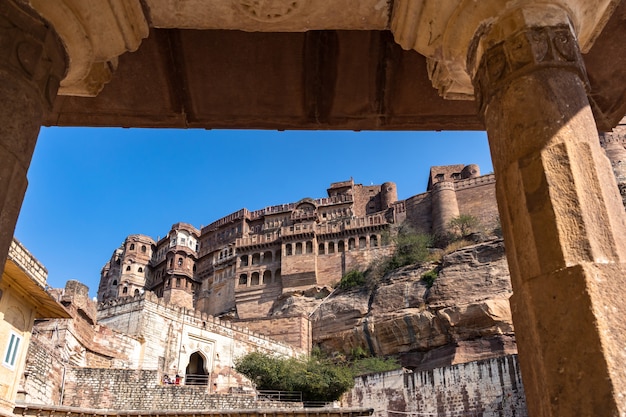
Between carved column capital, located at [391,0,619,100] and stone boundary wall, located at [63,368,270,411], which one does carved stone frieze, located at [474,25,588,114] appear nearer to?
carved column capital, located at [391,0,619,100]

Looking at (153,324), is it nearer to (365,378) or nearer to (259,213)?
(365,378)

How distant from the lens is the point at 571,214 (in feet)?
6.34

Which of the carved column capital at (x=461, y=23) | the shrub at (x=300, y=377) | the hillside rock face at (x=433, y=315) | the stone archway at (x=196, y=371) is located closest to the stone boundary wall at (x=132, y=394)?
the shrub at (x=300, y=377)

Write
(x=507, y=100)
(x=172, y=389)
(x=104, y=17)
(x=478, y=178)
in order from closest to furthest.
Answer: (x=507, y=100), (x=104, y=17), (x=172, y=389), (x=478, y=178)

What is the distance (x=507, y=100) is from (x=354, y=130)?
1.67m

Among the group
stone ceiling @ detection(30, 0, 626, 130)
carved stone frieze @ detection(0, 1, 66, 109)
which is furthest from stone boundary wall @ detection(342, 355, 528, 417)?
carved stone frieze @ detection(0, 1, 66, 109)

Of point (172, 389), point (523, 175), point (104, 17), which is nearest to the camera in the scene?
point (523, 175)

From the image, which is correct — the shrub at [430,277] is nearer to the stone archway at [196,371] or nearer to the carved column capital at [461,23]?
the stone archway at [196,371]

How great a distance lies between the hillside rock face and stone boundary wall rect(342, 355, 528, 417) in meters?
5.25

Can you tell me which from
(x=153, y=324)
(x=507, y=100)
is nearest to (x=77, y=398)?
(x=153, y=324)

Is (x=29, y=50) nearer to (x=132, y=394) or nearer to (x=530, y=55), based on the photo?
(x=530, y=55)

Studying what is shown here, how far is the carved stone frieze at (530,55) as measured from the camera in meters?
2.24

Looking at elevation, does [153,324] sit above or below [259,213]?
below

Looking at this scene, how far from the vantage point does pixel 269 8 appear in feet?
8.95
